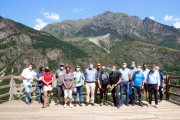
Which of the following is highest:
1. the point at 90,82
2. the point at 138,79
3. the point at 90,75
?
the point at 90,75

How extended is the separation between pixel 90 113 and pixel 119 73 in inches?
87.6

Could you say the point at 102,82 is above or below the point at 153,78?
below

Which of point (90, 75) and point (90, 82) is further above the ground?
point (90, 75)

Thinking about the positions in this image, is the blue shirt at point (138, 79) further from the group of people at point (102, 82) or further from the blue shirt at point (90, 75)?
the blue shirt at point (90, 75)

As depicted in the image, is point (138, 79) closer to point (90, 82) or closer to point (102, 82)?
point (102, 82)

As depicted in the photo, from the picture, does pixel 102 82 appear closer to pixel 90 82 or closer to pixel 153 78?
pixel 90 82

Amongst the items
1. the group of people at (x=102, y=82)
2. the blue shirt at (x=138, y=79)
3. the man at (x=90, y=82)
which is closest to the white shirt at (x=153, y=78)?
the group of people at (x=102, y=82)

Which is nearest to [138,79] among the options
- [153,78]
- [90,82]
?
[153,78]

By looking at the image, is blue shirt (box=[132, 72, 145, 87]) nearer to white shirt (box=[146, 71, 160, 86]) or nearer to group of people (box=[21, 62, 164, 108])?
group of people (box=[21, 62, 164, 108])

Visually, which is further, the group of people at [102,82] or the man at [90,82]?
the man at [90,82]

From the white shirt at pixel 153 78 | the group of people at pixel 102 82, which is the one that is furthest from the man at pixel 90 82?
the white shirt at pixel 153 78

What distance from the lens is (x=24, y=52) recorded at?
445ft

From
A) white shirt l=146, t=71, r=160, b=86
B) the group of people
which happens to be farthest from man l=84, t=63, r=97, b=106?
white shirt l=146, t=71, r=160, b=86

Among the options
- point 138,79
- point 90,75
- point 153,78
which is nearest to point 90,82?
point 90,75
